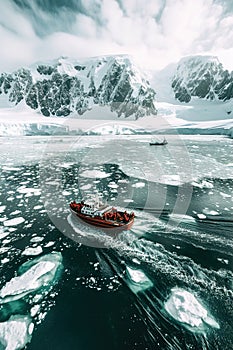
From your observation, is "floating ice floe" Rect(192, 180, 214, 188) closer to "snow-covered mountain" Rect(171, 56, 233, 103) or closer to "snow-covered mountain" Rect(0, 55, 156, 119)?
"snow-covered mountain" Rect(0, 55, 156, 119)

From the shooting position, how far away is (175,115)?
132250mm

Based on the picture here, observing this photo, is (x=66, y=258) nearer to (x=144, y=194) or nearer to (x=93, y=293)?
(x=93, y=293)

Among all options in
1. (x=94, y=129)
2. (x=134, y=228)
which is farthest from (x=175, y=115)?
(x=134, y=228)

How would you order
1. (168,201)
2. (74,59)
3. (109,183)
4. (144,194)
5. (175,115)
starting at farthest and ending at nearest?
(74,59)
(175,115)
(109,183)
(144,194)
(168,201)

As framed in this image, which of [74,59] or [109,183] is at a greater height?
[74,59]

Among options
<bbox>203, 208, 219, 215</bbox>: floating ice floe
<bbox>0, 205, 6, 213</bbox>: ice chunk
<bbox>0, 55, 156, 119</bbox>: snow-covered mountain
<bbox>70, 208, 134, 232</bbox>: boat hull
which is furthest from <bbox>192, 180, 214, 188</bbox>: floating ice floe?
<bbox>0, 55, 156, 119</bbox>: snow-covered mountain

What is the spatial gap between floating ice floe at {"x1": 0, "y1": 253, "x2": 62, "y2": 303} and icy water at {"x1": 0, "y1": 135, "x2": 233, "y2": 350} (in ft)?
0.14

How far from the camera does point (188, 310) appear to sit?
7340mm

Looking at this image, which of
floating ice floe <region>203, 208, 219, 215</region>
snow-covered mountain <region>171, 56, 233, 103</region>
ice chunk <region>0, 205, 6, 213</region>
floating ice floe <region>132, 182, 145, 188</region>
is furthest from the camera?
snow-covered mountain <region>171, 56, 233, 103</region>

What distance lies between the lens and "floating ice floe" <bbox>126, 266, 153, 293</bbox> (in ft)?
27.2

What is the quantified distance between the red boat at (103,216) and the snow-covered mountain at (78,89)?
126848 mm

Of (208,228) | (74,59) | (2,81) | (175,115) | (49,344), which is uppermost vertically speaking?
(74,59)

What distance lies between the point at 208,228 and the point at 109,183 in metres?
11.3

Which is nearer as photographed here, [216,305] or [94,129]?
[216,305]
